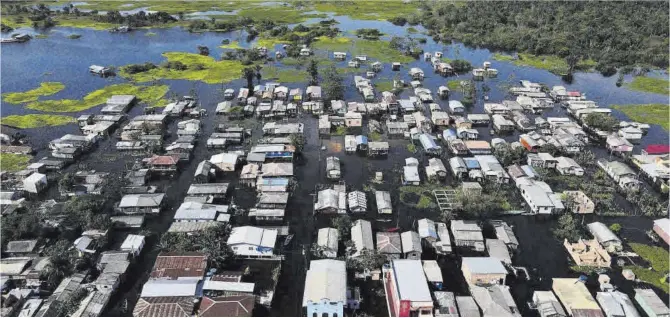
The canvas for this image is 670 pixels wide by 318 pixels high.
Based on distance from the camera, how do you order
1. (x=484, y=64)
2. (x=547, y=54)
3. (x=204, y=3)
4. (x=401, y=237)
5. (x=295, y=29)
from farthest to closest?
(x=204, y=3) < (x=295, y=29) < (x=547, y=54) < (x=484, y=64) < (x=401, y=237)

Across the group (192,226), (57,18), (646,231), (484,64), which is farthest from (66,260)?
(57,18)

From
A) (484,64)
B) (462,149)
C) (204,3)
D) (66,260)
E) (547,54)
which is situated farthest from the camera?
(204,3)

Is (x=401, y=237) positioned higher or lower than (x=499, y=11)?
lower

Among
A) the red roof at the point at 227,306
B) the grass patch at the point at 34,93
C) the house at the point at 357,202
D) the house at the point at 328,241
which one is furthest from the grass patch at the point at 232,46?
the red roof at the point at 227,306

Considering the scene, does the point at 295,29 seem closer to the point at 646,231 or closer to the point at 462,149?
the point at 462,149

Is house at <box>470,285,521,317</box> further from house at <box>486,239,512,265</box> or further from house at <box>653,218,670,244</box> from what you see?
house at <box>653,218,670,244</box>

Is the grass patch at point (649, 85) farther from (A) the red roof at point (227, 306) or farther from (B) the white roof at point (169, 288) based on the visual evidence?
(B) the white roof at point (169, 288)
